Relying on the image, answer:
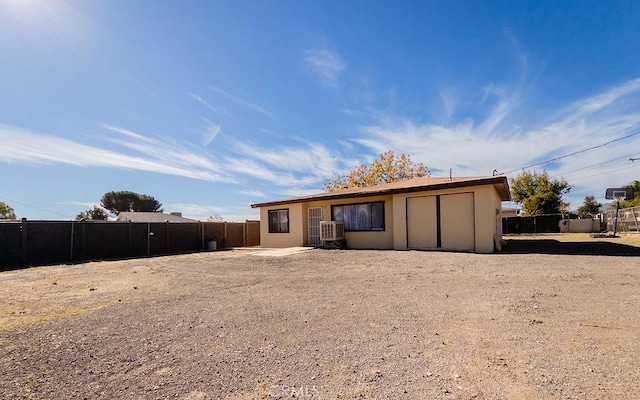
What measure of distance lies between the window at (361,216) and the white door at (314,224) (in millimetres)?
965

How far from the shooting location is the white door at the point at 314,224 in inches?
611

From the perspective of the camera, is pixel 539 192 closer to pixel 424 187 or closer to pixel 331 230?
pixel 424 187

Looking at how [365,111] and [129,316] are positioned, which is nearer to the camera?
[129,316]

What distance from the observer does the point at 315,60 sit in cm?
1190

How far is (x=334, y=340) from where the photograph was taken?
3.07 meters

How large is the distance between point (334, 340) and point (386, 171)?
3038 centimetres

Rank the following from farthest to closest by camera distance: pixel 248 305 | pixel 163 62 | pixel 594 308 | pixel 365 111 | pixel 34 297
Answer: pixel 365 111 < pixel 163 62 < pixel 34 297 < pixel 248 305 < pixel 594 308

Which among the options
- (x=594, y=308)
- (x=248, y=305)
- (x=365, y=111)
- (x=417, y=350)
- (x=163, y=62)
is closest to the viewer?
(x=417, y=350)

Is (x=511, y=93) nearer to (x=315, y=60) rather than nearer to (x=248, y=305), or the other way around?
(x=315, y=60)

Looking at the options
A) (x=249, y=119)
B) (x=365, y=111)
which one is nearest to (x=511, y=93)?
(x=365, y=111)

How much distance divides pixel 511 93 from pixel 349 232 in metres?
9.73

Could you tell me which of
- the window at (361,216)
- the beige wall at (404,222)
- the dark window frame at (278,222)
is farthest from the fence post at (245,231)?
the window at (361,216)

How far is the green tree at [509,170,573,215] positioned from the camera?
1231 inches

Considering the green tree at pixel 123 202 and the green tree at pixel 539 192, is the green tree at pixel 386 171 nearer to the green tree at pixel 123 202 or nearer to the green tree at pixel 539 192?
the green tree at pixel 539 192
